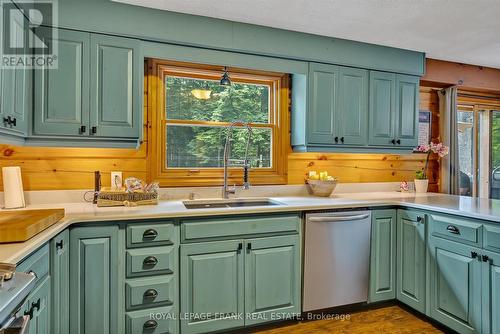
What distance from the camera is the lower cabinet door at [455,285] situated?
2.04 meters

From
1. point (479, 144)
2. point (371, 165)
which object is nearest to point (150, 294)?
point (371, 165)

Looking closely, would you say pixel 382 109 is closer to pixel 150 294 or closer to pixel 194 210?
pixel 194 210

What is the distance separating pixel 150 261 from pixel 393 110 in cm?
255

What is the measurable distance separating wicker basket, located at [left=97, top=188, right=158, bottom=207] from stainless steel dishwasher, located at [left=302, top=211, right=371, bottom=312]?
47.4 inches

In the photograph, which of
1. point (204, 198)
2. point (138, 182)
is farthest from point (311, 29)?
point (138, 182)

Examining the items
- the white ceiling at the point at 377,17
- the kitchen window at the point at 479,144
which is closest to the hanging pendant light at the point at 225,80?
the white ceiling at the point at 377,17

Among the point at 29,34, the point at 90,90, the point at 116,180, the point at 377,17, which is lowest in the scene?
the point at 116,180

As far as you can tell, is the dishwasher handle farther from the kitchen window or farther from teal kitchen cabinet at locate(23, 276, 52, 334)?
the kitchen window

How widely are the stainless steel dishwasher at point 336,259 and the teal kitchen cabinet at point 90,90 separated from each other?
1.54 m

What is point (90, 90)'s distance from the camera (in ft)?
6.98

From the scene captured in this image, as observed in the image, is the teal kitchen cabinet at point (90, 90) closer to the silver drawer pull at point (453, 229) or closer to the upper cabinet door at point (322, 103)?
the upper cabinet door at point (322, 103)

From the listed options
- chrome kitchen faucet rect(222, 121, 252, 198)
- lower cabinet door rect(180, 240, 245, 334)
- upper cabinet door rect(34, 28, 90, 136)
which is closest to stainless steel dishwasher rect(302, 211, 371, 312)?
lower cabinet door rect(180, 240, 245, 334)

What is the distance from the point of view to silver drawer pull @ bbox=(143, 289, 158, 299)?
197cm

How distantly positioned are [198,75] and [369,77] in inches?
62.4
